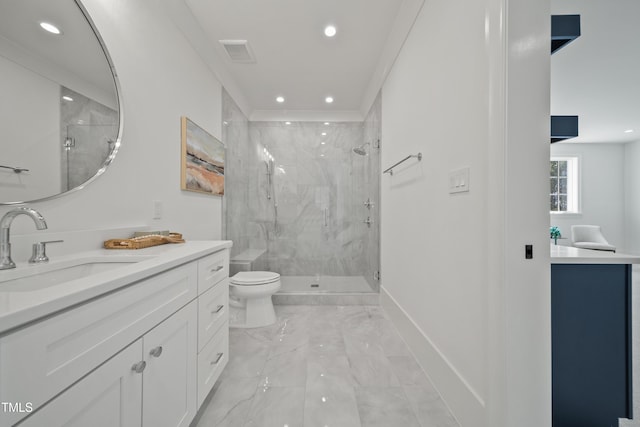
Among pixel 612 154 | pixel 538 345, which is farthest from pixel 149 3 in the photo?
pixel 612 154

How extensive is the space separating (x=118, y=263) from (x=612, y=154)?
9205 millimetres

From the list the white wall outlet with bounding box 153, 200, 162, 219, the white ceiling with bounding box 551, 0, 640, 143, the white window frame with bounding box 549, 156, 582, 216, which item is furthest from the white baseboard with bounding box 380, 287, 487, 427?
the white window frame with bounding box 549, 156, 582, 216

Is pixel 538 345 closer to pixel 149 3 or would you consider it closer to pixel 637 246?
pixel 149 3

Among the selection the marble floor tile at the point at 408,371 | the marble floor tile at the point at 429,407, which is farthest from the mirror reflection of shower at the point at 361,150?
the marble floor tile at the point at 429,407

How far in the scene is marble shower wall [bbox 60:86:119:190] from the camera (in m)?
1.17

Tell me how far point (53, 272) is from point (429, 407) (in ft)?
5.97

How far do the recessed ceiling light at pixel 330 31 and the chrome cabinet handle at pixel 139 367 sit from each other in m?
2.51

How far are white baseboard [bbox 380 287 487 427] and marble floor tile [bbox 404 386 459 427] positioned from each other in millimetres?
32

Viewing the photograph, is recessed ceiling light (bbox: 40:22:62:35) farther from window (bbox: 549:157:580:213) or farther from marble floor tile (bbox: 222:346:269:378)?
window (bbox: 549:157:580:213)

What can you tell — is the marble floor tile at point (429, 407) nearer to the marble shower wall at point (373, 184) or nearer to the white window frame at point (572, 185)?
the marble shower wall at point (373, 184)

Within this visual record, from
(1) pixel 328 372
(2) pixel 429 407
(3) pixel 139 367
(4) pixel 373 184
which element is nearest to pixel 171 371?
(3) pixel 139 367

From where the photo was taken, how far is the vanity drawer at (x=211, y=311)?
130cm

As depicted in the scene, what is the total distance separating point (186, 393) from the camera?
1146mm

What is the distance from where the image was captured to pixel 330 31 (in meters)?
2.27
